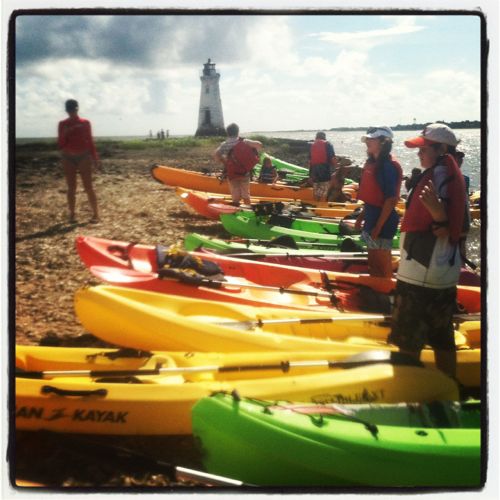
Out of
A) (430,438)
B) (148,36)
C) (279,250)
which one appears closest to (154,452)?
(430,438)

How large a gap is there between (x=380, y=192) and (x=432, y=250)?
1250mm

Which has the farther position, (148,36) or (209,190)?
(209,190)

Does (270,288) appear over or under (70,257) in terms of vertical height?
under

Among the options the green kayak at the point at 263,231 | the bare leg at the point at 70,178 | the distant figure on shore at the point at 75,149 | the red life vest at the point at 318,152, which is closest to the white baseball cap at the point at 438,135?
the distant figure on shore at the point at 75,149

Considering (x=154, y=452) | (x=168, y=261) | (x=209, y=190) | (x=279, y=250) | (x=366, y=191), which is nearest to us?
(x=154, y=452)

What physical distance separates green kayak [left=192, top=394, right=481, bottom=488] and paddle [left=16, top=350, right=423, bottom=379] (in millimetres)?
437

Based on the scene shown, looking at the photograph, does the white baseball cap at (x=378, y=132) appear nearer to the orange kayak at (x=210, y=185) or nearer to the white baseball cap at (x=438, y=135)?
the white baseball cap at (x=438, y=135)

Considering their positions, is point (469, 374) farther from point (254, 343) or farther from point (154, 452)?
point (154, 452)

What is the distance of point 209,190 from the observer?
9.62 meters

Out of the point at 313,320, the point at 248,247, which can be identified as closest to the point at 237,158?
the point at 248,247

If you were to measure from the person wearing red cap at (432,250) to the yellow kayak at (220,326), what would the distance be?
0.97 ft

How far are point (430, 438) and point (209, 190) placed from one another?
750cm

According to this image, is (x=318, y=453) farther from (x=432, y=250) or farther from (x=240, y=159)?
(x=240, y=159)

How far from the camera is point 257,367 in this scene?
3.00m
